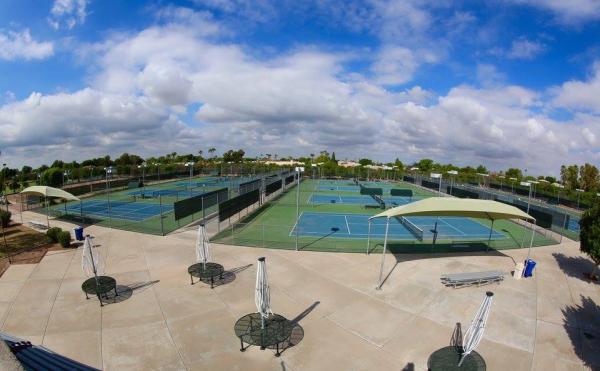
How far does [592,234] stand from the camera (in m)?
15.0

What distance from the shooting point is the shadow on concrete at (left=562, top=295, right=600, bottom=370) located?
9.79 m

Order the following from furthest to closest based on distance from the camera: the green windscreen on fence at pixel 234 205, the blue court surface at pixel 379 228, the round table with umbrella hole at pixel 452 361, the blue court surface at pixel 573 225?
the blue court surface at pixel 573 225, the blue court surface at pixel 379 228, the green windscreen on fence at pixel 234 205, the round table with umbrella hole at pixel 452 361

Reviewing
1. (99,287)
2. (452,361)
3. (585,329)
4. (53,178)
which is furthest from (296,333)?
(53,178)

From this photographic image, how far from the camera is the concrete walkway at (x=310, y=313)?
9281mm

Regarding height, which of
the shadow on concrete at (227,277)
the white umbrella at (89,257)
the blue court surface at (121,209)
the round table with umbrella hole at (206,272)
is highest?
the white umbrella at (89,257)

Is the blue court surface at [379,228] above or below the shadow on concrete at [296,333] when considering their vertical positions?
below

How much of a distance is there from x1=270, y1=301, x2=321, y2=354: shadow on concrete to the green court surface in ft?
24.3

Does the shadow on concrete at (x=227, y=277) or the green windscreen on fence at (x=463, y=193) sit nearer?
the shadow on concrete at (x=227, y=277)

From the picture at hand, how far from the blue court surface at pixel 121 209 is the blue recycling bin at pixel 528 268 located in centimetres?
3007

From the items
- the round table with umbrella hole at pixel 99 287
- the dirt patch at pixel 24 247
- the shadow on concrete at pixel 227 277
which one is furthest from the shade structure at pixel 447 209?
the dirt patch at pixel 24 247

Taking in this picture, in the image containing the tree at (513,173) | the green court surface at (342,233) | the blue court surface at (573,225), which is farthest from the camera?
the tree at (513,173)

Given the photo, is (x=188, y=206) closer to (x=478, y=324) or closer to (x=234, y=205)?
(x=234, y=205)

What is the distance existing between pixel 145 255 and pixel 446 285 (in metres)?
15.7

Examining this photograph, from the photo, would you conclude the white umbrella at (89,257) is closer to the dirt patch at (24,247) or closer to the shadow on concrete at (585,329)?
the dirt patch at (24,247)
